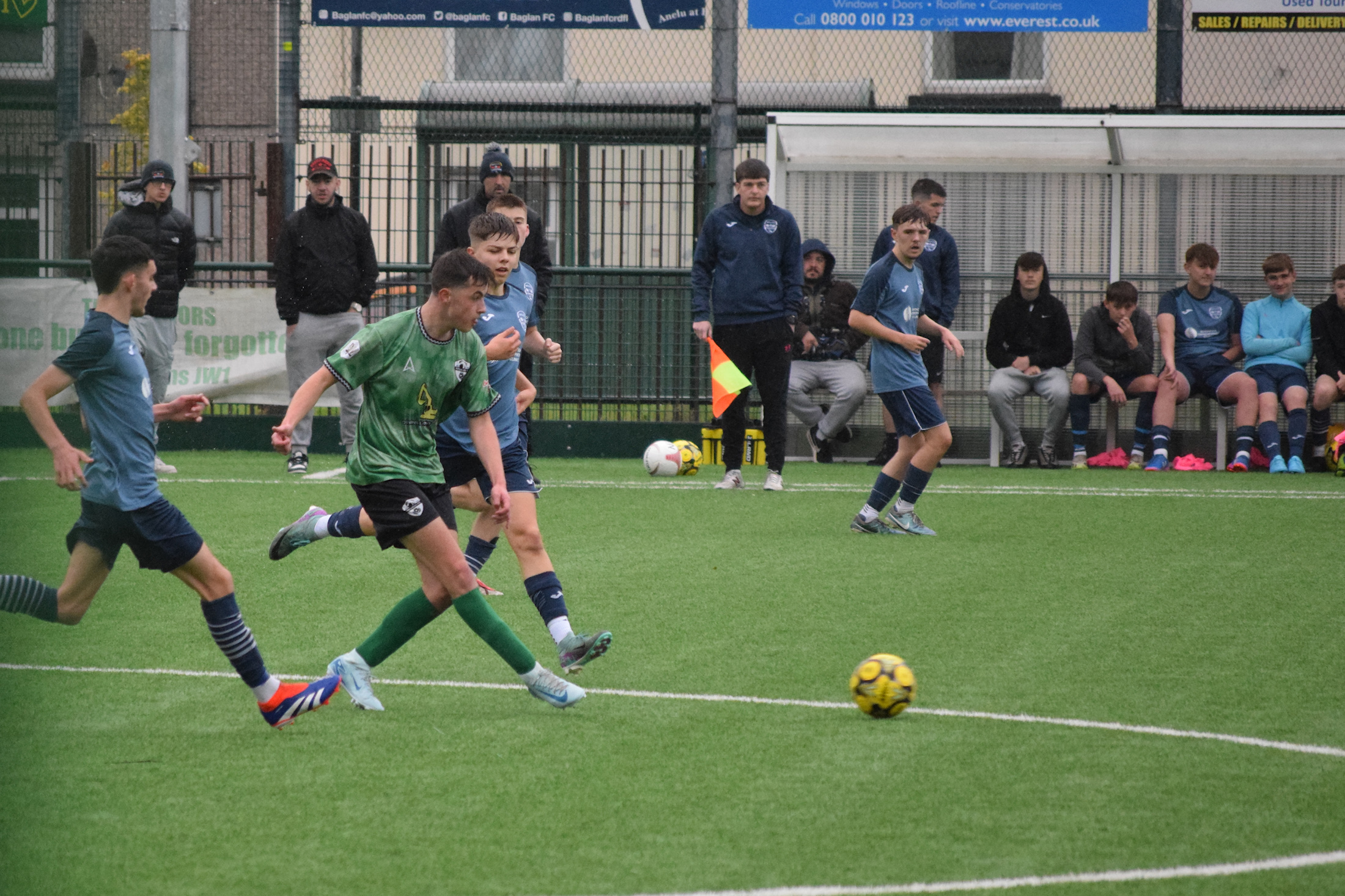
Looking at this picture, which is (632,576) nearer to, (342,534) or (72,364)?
(342,534)

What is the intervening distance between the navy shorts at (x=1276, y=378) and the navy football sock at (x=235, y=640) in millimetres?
10000

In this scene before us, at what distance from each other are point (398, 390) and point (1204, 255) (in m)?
9.58

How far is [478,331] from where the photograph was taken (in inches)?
254

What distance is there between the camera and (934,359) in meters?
13.1

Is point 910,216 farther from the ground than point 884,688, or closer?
farther from the ground

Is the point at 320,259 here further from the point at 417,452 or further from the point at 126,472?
the point at 126,472

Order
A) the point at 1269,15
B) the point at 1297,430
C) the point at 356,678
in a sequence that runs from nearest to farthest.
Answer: the point at 356,678
the point at 1297,430
the point at 1269,15

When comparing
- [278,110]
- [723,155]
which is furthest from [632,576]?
[278,110]

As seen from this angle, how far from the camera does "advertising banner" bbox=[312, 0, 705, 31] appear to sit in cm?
1357

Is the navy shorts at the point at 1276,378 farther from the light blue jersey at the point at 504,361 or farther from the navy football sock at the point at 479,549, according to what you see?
the navy football sock at the point at 479,549

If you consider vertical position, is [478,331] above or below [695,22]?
below

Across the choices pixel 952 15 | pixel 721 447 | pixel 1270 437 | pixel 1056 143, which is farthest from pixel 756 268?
pixel 1270 437

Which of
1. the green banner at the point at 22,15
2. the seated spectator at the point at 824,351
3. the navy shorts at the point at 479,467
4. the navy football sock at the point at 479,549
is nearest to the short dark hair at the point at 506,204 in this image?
the navy shorts at the point at 479,467

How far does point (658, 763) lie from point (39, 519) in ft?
20.0
